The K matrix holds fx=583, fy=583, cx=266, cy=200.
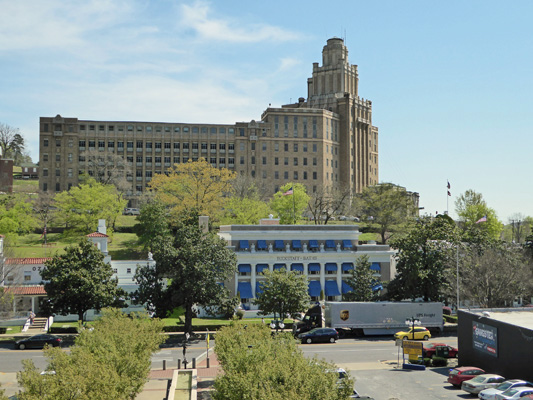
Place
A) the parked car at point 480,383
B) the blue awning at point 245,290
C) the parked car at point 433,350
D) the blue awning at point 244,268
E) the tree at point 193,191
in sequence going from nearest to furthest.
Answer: the parked car at point 480,383, the parked car at point 433,350, the blue awning at point 245,290, the blue awning at point 244,268, the tree at point 193,191

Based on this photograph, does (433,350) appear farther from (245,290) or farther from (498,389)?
(245,290)

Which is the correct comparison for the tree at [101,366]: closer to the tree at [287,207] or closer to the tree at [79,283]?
the tree at [79,283]

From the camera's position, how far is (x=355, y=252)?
247ft

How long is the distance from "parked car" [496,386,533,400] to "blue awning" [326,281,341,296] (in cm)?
3936

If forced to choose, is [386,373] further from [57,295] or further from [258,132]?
[258,132]

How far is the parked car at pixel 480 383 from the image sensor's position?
3647 cm

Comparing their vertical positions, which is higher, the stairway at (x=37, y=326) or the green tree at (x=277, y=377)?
the green tree at (x=277, y=377)

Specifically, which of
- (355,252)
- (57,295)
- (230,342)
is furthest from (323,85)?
(230,342)

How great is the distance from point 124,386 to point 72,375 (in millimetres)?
3436

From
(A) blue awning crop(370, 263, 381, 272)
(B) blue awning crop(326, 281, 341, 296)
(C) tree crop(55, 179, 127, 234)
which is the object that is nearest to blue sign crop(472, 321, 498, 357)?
(B) blue awning crop(326, 281, 341, 296)

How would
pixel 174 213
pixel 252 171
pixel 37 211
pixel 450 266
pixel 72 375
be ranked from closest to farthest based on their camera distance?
pixel 72 375, pixel 450 266, pixel 174 213, pixel 37 211, pixel 252 171

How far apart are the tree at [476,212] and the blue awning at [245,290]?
54.0 meters

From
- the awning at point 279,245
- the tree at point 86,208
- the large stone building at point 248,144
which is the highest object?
the large stone building at point 248,144

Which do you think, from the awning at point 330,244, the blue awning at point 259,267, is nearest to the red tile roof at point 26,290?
the blue awning at point 259,267
